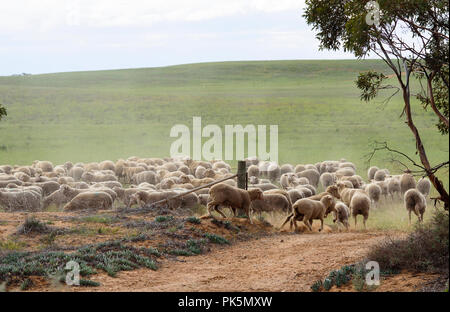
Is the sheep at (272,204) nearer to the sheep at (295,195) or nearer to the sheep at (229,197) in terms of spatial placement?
the sheep at (229,197)

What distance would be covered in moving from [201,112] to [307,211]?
159 ft

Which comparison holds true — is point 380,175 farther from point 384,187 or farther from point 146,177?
point 146,177

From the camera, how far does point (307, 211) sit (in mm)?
15594

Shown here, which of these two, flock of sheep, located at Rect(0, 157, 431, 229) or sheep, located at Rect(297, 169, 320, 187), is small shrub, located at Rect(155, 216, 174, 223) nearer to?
flock of sheep, located at Rect(0, 157, 431, 229)

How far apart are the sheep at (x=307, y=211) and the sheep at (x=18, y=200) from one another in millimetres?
7755

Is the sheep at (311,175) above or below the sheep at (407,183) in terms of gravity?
below

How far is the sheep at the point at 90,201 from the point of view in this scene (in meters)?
17.8

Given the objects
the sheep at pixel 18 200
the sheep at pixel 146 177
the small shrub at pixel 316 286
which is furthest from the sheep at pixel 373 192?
the small shrub at pixel 316 286

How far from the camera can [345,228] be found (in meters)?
17.0

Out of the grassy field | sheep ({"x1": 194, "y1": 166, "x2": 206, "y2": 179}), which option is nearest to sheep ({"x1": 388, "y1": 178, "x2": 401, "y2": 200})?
sheep ({"x1": 194, "y1": 166, "x2": 206, "y2": 179})

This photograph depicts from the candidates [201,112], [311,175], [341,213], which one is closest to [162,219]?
[341,213]

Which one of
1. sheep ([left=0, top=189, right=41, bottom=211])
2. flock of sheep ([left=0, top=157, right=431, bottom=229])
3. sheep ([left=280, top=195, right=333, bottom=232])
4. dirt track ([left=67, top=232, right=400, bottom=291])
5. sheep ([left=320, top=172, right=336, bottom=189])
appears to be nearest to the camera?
dirt track ([left=67, top=232, right=400, bottom=291])

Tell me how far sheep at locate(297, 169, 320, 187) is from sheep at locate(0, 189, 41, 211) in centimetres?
1237

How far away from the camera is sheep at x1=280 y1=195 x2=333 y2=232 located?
1552 centimetres
